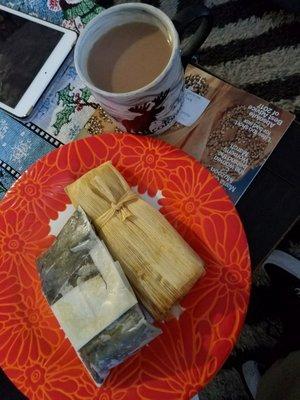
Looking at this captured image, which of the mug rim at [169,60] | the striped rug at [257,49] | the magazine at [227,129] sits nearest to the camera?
the mug rim at [169,60]

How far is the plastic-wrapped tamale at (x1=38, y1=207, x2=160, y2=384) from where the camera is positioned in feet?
1.80

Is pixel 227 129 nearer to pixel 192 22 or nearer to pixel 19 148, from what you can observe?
pixel 192 22

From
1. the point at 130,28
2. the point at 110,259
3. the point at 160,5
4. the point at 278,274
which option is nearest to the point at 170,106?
the point at 130,28

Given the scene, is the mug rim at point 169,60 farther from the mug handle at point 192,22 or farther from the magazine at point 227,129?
the magazine at point 227,129

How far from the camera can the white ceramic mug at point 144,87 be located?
0.55 meters

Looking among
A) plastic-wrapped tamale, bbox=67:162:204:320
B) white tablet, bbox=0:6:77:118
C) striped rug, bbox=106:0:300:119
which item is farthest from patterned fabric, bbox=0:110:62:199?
striped rug, bbox=106:0:300:119

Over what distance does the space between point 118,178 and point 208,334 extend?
0.22 m

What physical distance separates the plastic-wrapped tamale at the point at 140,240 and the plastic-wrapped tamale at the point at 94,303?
2 centimetres

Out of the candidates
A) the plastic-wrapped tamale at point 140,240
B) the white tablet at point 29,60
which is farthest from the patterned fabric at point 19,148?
the plastic-wrapped tamale at point 140,240

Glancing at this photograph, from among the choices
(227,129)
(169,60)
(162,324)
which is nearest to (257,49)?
(227,129)

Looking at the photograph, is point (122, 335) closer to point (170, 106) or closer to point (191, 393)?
point (191, 393)

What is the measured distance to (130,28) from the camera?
604 millimetres

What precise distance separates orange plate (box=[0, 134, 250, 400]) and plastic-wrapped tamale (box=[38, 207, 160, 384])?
0.04 metres

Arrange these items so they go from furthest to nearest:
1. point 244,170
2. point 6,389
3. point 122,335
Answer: point 6,389, point 244,170, point 122,335
